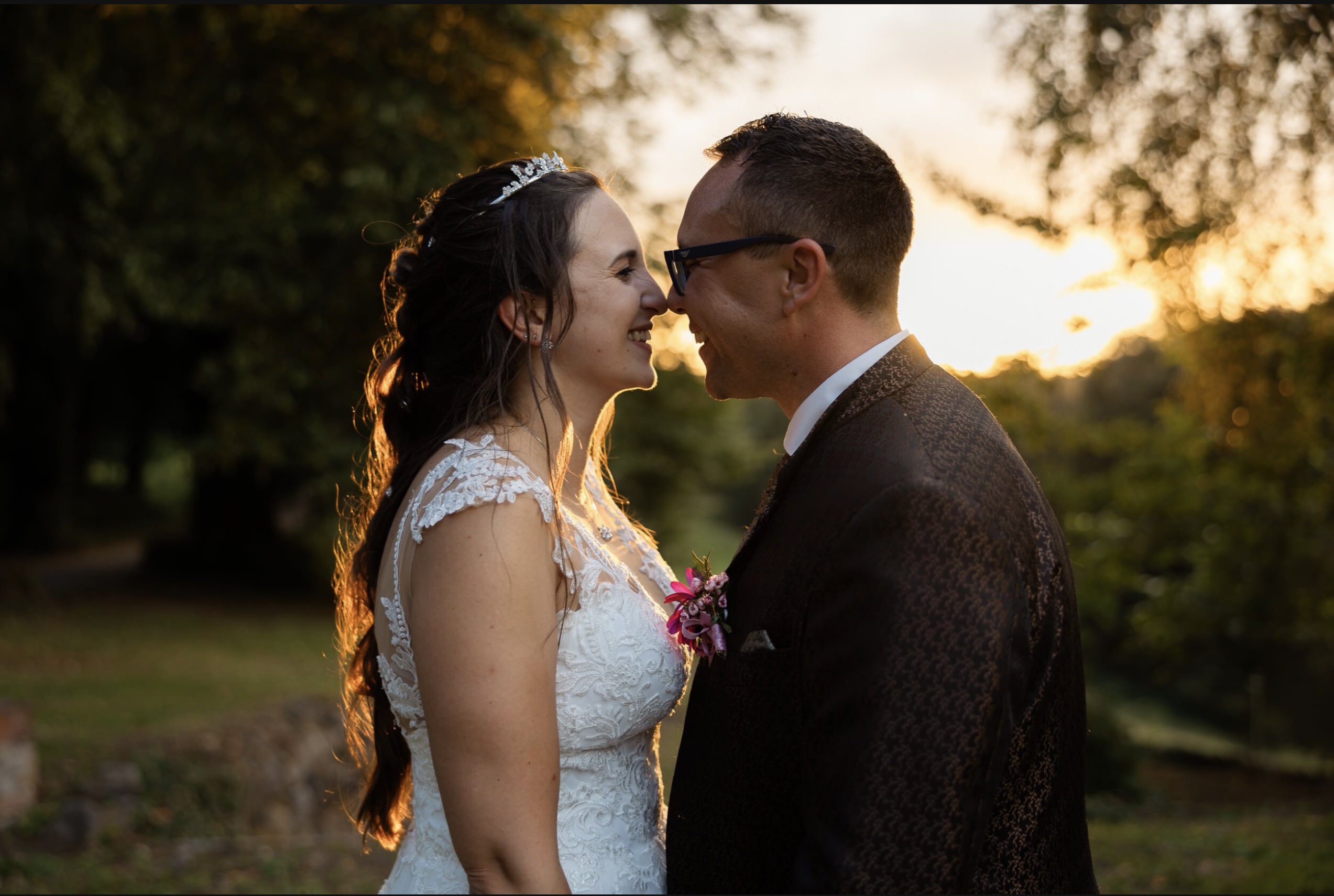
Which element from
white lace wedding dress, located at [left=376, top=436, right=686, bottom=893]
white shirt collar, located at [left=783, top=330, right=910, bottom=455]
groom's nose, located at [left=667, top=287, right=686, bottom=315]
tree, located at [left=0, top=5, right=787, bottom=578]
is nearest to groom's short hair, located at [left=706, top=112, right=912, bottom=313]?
white shirt collar, located at [left=783, top=330, right=910, bottom=455]

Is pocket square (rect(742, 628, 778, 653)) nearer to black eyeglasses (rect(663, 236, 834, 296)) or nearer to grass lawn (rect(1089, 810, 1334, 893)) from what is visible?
black eyeglasses (rect(663, 236, 834, 296))

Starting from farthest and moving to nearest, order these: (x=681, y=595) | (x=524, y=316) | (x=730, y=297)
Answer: (x=524, y=316) < (x=730, y=297) < (x=681, y=595)

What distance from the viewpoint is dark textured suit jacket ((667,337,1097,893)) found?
187 centimetres

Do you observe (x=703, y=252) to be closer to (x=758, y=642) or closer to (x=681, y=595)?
(x=681, y=595)

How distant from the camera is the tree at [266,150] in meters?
11.5

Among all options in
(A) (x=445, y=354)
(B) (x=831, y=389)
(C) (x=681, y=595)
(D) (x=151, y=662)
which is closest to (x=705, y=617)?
(C) (x=681, y=595)

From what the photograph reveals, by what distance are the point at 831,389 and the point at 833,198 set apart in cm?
43

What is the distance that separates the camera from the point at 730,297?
8.56 feet

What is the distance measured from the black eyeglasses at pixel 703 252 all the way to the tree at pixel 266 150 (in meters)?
9.75

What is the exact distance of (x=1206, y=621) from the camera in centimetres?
1130

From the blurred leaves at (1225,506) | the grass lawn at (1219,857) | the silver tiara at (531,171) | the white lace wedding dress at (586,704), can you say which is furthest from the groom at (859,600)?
the blurred leaves at (1225,506)

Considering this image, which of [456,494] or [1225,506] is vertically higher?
[456,494]

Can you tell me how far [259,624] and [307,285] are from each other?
6.23 meters

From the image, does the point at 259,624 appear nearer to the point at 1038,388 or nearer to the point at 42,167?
the point at 42,167
